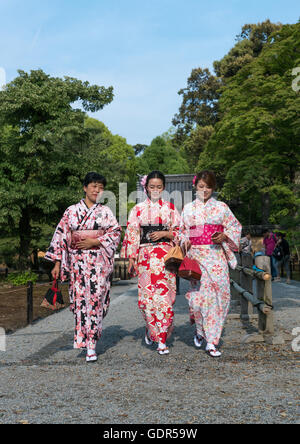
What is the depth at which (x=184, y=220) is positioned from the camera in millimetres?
5930

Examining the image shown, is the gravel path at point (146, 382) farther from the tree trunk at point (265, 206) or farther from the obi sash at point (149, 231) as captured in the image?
the tree trunk at point (265, 206)

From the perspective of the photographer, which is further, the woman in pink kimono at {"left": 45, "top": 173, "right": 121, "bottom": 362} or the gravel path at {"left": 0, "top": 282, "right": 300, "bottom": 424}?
the woman in pink kimono at {"left": 45, "top": 173, "right": 121, "bottom": 362}

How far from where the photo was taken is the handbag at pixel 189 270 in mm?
5652

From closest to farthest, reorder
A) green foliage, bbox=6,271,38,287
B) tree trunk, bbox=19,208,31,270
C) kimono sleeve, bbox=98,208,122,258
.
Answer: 1. kimono sleeve, bbox=98,208,122,258
2. green foliage, bbox=6,271,38,287
3. tree trunk, bbox=19,208,31,270

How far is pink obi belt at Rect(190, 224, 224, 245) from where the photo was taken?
5805 millimetres

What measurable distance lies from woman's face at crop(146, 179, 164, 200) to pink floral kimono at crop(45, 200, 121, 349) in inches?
23.5

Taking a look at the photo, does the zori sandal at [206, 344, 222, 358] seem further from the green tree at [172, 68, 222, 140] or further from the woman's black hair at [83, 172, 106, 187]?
the green tree at [172, 68, 222, 140]

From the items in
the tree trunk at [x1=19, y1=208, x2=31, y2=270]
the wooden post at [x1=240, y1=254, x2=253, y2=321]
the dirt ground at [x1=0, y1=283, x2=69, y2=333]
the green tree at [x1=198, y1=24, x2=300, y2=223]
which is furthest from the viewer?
the tree trunk at [x1=19, y1=208, x2=31, y2=270]

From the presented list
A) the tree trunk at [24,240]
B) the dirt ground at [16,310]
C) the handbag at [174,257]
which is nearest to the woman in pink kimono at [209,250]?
the handbag at [174,257]

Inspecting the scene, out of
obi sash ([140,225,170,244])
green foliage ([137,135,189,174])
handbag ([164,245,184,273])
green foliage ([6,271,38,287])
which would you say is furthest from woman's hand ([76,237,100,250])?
green foliage ([137,135,189,174])

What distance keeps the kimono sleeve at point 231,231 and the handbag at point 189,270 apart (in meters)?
0.50

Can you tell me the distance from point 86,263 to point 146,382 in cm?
172
